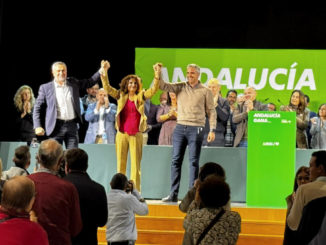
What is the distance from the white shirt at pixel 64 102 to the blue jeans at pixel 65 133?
0.24 ft

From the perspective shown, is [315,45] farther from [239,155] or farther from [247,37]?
[239,155]

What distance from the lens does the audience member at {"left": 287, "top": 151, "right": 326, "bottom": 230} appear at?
395 centimetres

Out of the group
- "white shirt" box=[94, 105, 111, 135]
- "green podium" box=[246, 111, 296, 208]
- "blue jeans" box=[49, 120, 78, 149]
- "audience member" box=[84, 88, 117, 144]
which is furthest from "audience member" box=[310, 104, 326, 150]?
"blue jeans" box=[49, 120, 78, 149]

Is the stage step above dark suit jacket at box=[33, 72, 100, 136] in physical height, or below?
below

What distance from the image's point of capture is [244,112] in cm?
955

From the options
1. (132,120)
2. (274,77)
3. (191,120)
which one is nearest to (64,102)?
(132,120)

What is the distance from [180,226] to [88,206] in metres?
3.10

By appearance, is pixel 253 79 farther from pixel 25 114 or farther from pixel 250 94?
pixel 25 114

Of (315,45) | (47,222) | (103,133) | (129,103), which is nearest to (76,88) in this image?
(129,103)

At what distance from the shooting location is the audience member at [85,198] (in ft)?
13.5

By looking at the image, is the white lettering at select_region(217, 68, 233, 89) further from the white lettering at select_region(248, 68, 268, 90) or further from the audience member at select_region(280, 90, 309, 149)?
the audience member at select_region(280, 90, 309, 149)

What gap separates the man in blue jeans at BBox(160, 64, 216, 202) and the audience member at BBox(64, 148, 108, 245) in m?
3.53

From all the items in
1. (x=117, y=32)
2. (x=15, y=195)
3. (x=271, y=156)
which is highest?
(x=117, y=32)

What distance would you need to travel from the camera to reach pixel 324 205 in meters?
3.63
